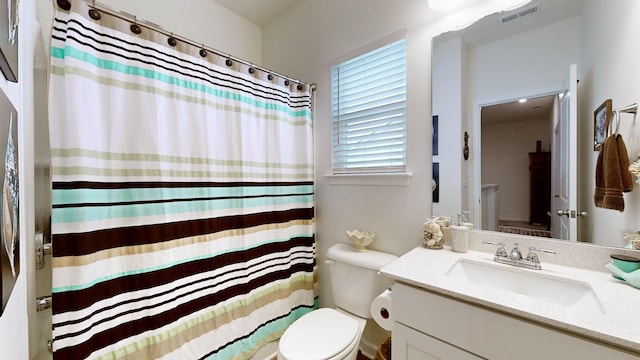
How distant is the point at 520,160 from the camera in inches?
48.2

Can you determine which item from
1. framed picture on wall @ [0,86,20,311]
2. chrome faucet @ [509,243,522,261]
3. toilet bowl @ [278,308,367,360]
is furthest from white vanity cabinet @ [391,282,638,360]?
framed picture on wall @ [0,86,20,311]

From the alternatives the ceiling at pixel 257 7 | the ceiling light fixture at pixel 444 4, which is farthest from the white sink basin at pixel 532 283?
the ceiling at pixel 257 7

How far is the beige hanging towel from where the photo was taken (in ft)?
3.06

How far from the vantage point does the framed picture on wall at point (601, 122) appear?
1.00 meters

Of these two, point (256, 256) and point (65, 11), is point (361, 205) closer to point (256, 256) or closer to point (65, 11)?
point (256, 256)

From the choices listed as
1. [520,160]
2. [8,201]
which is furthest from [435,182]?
[8,201]

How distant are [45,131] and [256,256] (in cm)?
118

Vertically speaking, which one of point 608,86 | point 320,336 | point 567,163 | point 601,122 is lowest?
point 320,336

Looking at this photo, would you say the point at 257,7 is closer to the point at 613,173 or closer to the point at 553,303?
the point at 613,173

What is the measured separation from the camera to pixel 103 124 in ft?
3.51

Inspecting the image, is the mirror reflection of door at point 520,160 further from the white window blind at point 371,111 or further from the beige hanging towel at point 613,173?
the white window blind at point 371,111

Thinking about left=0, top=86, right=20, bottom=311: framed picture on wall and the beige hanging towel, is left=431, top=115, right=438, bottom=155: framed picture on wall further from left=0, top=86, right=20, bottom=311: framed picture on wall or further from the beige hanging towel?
left=0, top=86, right=20, bottom=311: framed picture on wall

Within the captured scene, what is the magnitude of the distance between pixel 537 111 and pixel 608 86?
0.22 meters

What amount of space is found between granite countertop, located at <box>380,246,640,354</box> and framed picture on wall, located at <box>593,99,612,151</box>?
1.73 ft
